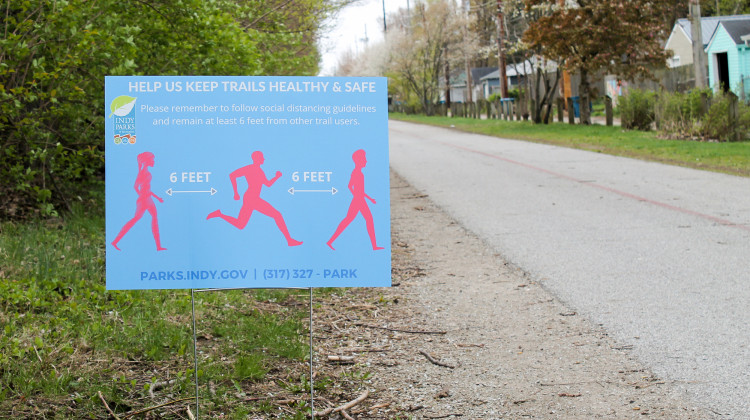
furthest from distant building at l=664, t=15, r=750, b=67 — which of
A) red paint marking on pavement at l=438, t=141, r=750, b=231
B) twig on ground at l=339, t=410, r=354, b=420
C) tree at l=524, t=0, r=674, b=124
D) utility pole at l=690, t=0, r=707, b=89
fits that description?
twig on ground at l=339, t=410, r=354, b=420

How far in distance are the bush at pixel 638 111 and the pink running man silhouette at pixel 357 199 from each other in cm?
2596

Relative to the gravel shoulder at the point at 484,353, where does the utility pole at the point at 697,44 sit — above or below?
above

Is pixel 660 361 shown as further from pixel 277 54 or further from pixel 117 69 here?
pixel 277 54

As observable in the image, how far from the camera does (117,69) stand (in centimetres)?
809

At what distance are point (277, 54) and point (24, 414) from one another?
10.7 meters

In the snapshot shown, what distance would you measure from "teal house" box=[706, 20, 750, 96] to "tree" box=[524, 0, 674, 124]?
5.53 metres

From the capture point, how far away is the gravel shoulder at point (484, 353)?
A: 4551mm

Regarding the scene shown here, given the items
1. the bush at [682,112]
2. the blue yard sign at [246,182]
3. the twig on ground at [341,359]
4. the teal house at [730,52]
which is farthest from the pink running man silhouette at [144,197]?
the teal house at [730,52]

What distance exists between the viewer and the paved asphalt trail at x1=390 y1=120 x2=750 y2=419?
17.7 feet

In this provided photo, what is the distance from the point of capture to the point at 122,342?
210 inches

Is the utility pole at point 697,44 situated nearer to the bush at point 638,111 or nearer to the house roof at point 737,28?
the bush at point 638,111

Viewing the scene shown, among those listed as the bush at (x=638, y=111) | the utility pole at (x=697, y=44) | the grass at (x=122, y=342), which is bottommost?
the grass at (x=122, y=342)

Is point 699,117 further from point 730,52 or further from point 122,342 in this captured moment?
point 122,342

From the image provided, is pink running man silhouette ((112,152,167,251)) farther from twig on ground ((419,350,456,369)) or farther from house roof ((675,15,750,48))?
house roof ((675,15,750,48))
